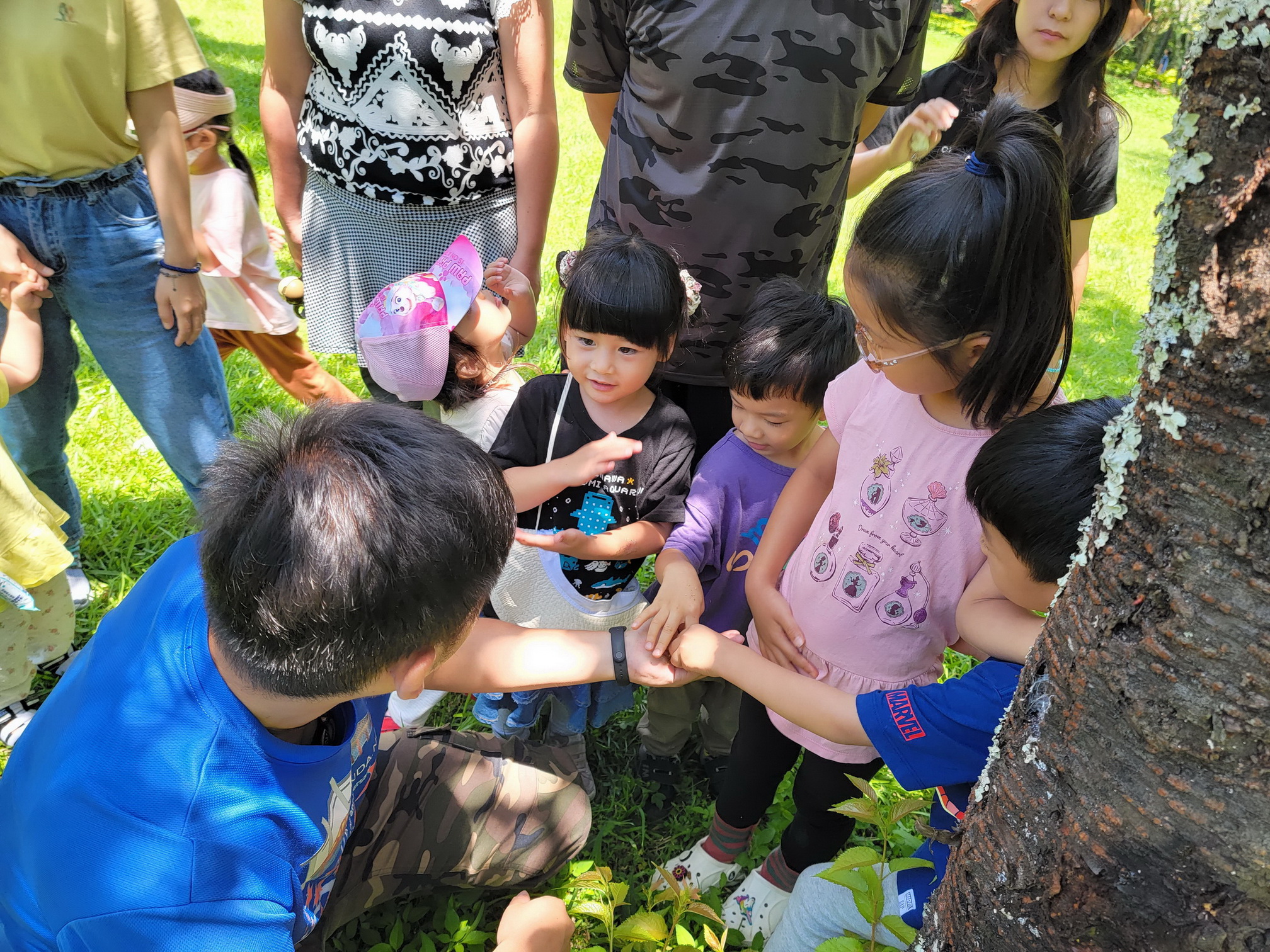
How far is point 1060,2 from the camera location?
2627 mm

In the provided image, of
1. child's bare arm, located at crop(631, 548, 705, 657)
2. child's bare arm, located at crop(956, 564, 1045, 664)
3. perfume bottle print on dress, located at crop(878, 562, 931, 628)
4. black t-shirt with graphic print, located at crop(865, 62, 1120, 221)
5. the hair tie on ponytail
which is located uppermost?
the hair tie on ponytail

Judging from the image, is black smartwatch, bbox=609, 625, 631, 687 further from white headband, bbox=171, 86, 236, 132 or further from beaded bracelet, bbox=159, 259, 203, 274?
white headband, bbox=171, 86, 236, 132

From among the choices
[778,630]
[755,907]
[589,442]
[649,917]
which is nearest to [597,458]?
[589,442]

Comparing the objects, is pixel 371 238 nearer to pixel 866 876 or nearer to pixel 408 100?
pixel 408 100

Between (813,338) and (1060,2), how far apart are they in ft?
4.99

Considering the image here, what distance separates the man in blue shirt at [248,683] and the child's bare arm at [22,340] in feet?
3.96

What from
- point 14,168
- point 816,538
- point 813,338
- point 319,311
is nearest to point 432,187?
point 319,311

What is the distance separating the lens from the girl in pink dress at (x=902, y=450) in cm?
150

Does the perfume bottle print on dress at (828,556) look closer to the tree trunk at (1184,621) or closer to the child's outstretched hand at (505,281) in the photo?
the tree trunk at (1184,621)

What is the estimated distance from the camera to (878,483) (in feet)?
5.80

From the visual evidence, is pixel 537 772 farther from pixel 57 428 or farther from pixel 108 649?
pixel 57 428

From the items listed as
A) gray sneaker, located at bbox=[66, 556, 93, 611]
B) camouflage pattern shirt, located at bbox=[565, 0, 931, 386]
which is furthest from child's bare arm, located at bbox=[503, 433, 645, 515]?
gray sneaker, located at bbox=[66, 556, 93, 611]

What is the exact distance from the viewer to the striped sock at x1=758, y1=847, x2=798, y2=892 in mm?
2197

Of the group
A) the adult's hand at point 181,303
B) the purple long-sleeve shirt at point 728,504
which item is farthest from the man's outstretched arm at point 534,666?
the adult's hand at point 181,303
